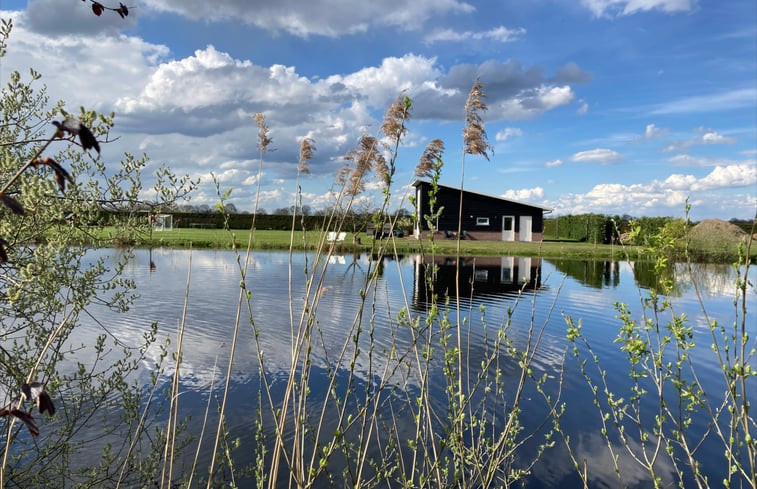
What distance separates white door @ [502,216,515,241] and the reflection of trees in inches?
433

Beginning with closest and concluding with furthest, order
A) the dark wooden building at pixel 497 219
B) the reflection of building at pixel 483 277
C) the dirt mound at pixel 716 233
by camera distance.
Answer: the reflection of building at pixel 483 277 < the dirt mound at pixel 716 233 < the dark wooden building at pixel 497 219

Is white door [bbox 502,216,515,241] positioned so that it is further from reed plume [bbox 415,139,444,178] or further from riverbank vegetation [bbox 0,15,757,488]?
reed plume [bbox 415,139,444,178]

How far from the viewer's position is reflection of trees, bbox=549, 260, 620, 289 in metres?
19.6

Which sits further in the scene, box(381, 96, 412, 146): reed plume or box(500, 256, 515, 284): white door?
box(500, 256, 515, 284): white door

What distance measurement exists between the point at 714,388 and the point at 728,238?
2329 cm

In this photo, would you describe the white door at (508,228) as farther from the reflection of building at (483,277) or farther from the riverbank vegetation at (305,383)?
the riverbank vegetation at (305,383)

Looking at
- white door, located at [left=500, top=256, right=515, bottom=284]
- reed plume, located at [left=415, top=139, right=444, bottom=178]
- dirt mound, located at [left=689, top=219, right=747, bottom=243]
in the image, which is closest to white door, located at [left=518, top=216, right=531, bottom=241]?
white door, located at [left=500, top=256, right=515, bottom=284]

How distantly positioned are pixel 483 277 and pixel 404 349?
11.7 metres

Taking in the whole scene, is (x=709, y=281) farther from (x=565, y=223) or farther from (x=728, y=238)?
(x=565, y=223)

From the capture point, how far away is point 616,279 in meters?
21.1

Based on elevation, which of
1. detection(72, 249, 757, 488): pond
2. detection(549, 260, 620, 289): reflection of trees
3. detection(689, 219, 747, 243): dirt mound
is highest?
detection(689, 219, 747, 243): dirt mound

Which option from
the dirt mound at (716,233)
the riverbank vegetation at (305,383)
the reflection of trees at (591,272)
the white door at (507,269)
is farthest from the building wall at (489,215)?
the riverbank vegetation at (305,383)

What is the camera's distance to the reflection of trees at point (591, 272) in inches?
772

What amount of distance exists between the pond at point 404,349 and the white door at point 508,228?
1996cm
